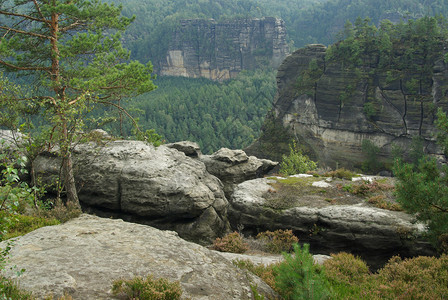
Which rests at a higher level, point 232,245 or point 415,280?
point 415,280

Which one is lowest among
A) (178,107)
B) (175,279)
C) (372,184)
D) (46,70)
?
(178,107)

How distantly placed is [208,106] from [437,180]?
365 feet

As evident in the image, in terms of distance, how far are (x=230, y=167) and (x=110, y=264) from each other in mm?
18030

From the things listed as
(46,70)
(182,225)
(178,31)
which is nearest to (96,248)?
(182,225)

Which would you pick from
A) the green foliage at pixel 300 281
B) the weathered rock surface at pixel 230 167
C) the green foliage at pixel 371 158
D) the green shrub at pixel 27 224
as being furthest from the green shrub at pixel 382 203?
the green foliage at pixel 371 158

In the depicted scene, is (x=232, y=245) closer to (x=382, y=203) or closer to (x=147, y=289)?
(x=382, y=203)

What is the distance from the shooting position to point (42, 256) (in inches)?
290

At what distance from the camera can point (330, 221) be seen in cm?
1580

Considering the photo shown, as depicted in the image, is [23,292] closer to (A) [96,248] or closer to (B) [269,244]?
(A) [96,248]

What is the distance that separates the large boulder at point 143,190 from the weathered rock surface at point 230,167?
20.0 ft

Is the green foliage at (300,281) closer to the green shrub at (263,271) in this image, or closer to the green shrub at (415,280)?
the green shrub at (263,271)

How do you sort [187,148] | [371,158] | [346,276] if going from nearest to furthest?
[346,276] → [187,148] → [371,158]

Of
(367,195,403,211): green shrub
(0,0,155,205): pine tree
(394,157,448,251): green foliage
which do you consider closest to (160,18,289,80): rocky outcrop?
(0,0,155,205): pine tree

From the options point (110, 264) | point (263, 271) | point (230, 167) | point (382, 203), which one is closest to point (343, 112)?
point (230, 167)
